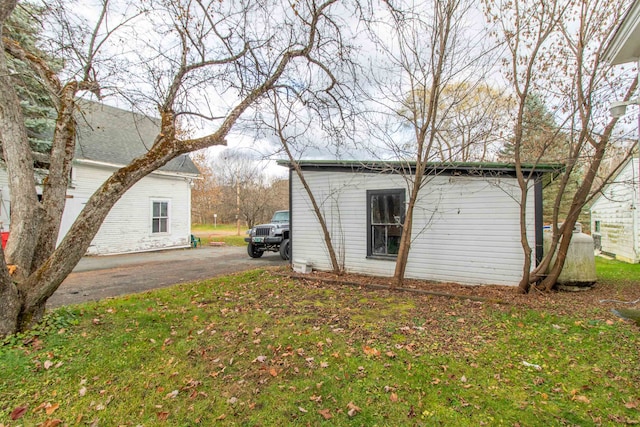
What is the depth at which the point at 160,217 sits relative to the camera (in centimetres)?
1343

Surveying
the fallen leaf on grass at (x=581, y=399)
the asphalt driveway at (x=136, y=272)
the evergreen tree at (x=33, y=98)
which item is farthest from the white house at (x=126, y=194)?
the fallen leaf on grass at (x=581, y=399)

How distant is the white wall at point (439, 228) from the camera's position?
596 centimetres

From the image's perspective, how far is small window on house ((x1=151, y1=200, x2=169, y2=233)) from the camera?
13.2 meters

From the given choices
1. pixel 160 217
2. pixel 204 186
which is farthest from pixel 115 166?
pixel 204 186

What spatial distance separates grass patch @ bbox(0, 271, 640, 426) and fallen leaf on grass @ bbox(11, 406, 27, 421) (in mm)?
13

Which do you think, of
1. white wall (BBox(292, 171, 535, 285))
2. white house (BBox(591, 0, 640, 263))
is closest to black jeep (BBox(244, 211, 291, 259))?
white wall (BBox(292, 171, 535, 285))

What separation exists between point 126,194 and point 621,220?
17932 millimetres

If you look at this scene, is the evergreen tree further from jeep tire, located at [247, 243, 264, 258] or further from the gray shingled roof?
jeep tire, located at [247, 243, 264, 258]

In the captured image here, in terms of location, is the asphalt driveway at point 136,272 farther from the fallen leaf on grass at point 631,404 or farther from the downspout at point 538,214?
the fallen leaf on grass at point 631,404

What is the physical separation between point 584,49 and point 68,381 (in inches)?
328

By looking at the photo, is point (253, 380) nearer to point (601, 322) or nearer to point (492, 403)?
point (492, 403)

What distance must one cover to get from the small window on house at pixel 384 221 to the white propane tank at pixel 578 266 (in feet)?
9.38

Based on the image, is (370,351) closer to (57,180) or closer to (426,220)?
Answer: (426,220)

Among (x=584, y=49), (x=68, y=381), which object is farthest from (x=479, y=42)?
(x=68, y=381)
